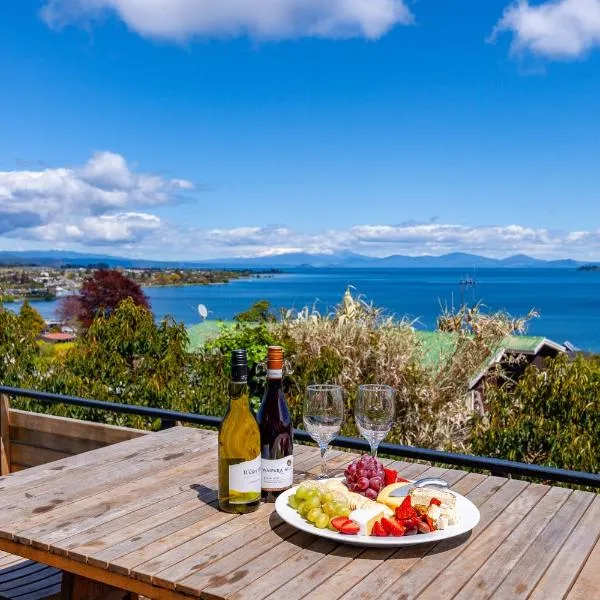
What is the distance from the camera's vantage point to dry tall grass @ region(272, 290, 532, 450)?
604 centimetres

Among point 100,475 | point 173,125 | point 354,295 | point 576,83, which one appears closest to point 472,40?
point 576,83

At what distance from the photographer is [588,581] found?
1413mm

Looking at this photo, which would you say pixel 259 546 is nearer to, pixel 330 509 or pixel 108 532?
pixel 330 509

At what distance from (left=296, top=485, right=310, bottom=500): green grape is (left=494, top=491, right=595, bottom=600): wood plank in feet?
1.56

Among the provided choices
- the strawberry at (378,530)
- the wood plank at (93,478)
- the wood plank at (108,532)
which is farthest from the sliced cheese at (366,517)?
the wood plank at (93,478)

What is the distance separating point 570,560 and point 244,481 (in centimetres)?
73

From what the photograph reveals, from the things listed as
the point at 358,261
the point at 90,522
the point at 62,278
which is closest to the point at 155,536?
the point at 90,522

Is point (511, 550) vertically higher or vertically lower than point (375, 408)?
lower

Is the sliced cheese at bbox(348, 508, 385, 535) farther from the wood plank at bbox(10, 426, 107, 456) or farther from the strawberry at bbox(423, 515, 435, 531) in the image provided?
the wood plank at bbox(10, 426, 107, 456)

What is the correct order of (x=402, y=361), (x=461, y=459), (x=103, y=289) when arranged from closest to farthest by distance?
1. (x=461, y=459)
2. (x=402, y=361)
3. (x=103, y=289)

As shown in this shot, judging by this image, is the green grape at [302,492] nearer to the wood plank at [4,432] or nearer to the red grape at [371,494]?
the red grape at [371,494]

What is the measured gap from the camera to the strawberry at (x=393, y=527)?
1.55 metres

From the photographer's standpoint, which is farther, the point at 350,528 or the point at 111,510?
the point at 111,510

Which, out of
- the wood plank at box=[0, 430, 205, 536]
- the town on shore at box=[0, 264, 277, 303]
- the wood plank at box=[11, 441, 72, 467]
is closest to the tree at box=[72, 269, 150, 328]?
the town on shore at box=[0, 264, 277, 303]
